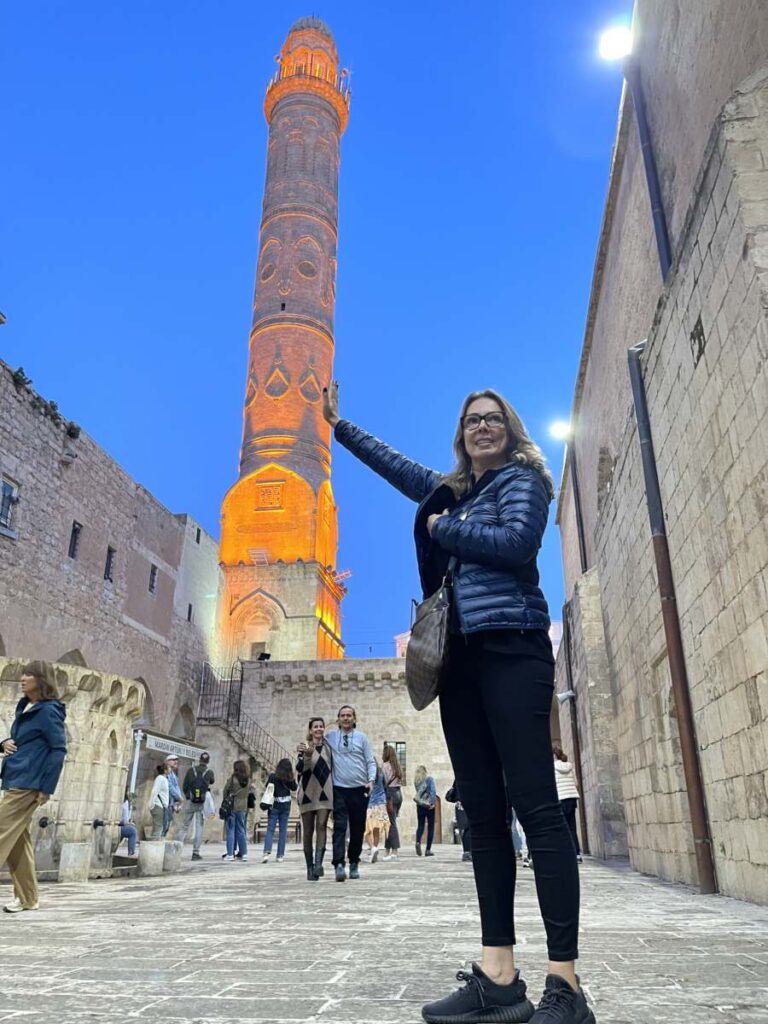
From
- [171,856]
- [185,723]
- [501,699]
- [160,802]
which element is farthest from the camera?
[185,723]

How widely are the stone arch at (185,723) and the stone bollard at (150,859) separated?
17.8 meters

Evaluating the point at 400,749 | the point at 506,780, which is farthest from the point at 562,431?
the point at 506,780

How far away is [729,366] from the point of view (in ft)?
16.6

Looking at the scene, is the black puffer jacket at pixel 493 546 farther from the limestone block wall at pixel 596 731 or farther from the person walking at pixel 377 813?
the person walking at pixel 377 813

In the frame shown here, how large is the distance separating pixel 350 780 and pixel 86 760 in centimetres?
364

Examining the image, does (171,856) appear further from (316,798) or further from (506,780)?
(506,780)

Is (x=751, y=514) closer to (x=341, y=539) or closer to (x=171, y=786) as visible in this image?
(x=171, y=786)

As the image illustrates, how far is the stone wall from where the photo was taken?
18938mm

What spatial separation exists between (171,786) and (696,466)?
11278mm

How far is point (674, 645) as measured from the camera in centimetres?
669

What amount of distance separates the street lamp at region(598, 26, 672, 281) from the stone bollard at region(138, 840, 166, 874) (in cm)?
984

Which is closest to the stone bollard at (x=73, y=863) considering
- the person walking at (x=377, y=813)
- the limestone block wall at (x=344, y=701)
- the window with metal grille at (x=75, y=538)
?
the person walking at (x=377, y=813)

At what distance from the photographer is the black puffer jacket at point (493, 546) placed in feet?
7.75

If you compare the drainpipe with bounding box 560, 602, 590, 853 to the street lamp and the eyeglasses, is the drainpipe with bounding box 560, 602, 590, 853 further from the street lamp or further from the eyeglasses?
the eyeglasses
